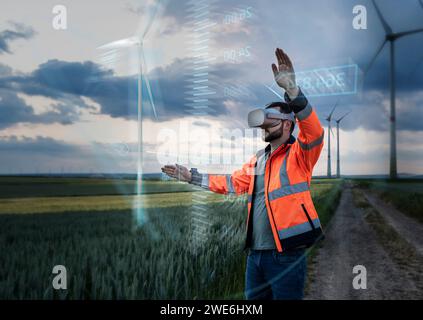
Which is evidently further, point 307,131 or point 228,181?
point 228,181

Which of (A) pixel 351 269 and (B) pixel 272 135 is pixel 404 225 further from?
(B) pixel 272 135

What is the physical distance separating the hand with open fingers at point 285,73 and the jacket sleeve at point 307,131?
57 millimetres

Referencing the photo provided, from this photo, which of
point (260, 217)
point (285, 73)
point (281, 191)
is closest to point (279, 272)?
point (260, 217)

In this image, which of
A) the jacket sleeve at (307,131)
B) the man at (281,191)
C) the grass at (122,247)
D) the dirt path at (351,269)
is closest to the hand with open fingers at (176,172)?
the man at (281,191)

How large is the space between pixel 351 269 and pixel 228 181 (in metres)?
4.35

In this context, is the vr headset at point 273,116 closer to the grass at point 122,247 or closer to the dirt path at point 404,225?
the grass at point 122,247

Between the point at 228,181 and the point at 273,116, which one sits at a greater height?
the point at 273,116

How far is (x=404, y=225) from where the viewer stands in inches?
455

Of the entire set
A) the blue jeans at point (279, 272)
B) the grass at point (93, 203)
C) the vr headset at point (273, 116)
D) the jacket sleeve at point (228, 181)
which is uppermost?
the vr headset at point (273, 116)

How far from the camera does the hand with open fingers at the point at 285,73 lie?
2252mm

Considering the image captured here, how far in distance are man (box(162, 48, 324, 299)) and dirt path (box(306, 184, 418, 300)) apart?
7.78 ft

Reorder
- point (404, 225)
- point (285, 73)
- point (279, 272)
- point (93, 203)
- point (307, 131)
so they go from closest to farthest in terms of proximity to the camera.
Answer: point (285, 73), point (307, 131), point (279, 272), point (93, 203), point (404, 225)

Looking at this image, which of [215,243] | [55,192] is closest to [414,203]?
[215,243]
